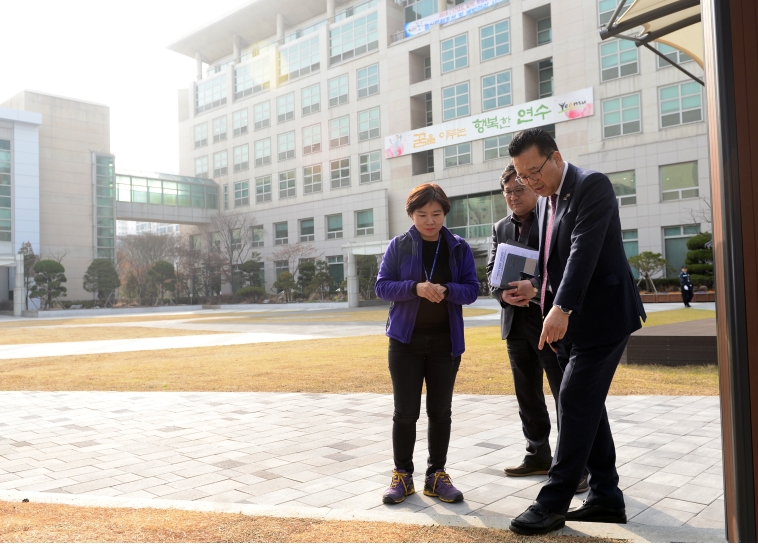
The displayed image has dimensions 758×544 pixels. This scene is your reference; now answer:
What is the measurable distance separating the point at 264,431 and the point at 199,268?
50988mm

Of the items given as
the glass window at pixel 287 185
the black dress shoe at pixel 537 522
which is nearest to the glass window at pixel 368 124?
the glass window at pixel 287 185

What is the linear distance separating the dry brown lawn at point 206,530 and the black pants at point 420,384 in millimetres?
707

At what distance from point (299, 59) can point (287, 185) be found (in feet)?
35.6

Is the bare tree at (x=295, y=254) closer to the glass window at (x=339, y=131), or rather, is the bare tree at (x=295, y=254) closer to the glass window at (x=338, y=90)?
the glass window at (x=339, y=131)

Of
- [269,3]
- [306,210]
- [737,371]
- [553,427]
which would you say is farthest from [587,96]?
[737,371]

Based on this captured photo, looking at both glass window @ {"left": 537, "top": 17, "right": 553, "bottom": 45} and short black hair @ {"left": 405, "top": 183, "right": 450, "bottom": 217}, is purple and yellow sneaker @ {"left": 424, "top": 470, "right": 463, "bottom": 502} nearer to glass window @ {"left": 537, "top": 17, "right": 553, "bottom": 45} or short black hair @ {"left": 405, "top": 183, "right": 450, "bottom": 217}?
short black hair @ {"left": 405, "top": 183, "right": 450, "bottom": 217}

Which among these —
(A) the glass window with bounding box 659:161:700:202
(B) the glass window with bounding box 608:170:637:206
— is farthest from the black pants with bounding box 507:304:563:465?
(B) the glass window with bounding box 608:170:637:206

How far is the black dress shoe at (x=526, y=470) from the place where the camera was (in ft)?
13.9

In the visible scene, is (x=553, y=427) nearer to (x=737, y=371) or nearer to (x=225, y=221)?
(x=737, y=371)

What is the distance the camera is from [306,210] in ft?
175

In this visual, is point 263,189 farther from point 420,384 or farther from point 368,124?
point 420,384

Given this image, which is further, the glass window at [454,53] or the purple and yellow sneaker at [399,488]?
the glass window at [454,53]

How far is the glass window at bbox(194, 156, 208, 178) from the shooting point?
62781mm

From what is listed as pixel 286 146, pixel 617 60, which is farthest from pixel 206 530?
pixel 286 146
